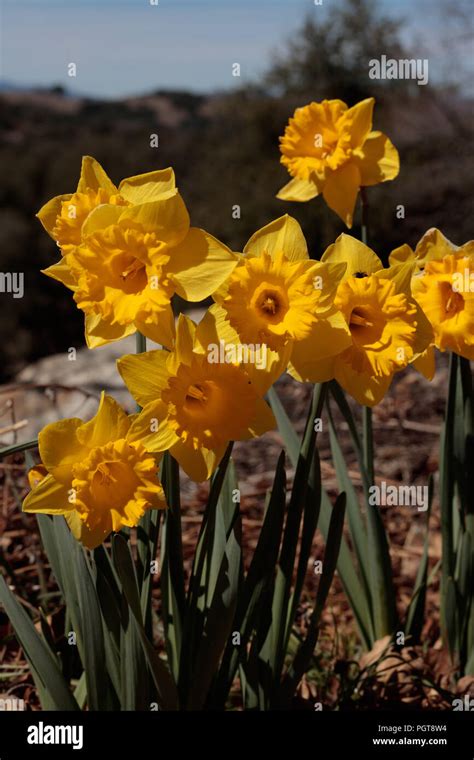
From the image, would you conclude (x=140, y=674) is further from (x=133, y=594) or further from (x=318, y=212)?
(x=318, y=212)

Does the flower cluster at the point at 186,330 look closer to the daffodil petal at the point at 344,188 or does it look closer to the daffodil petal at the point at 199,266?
the daffodil petal at the point at 199,266

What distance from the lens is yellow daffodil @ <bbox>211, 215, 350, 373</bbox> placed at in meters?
1.14

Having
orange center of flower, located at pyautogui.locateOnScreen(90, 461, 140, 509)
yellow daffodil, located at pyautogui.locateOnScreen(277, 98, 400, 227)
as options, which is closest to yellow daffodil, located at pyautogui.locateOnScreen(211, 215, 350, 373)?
orange center of flower, located at pyautogui.locateOnScreen(90, 461, 140, 509)

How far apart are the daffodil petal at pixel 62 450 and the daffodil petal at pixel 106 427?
0.7 inches

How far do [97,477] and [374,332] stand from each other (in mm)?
450

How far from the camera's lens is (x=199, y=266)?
3.84 feet

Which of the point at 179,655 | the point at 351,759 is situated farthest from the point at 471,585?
the point at 179,655

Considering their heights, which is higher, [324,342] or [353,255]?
[353,255]

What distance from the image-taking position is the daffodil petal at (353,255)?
50.5 inches

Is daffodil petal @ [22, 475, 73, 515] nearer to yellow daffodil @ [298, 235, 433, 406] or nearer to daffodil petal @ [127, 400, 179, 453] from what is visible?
daffodil petal @ [127, 400, 179, 453]

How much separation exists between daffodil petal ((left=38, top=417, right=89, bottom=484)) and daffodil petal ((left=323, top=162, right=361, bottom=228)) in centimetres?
73

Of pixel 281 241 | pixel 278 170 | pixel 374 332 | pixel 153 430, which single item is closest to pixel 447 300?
pixel 374 332

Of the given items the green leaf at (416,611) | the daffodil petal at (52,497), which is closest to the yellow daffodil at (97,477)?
the daffodil petal at (52,497)

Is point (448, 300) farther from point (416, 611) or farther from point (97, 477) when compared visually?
point (416, 611)
